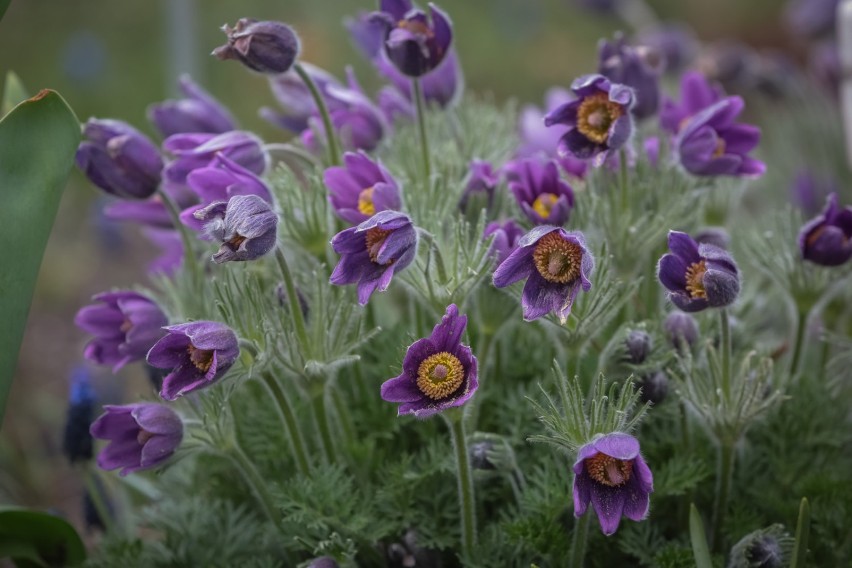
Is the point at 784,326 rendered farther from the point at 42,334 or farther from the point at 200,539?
the point at 42,334

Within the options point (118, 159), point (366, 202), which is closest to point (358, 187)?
point (366, 202)

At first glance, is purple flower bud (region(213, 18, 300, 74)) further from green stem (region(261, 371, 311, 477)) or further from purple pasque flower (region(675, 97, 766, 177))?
purple pasque flower (region(675, 97, 766, 177))

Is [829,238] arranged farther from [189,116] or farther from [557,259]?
[189,116]

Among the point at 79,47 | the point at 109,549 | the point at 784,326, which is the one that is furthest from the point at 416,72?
the point at 79,47

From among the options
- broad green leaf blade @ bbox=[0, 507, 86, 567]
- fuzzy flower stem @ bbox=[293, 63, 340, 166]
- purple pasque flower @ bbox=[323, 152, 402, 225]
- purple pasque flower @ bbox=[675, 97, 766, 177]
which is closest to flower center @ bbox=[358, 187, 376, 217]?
purple pasque flower @ bbox=[323, 152, 402, 225]

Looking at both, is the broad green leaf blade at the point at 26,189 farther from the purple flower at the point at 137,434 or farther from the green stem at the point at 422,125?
the green stem at the point at 422,125

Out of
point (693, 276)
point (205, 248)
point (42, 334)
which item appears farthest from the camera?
point (42, 334)
